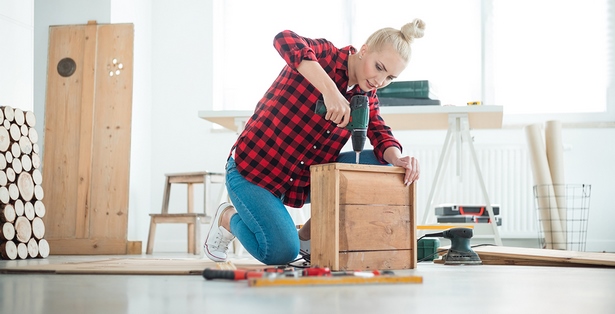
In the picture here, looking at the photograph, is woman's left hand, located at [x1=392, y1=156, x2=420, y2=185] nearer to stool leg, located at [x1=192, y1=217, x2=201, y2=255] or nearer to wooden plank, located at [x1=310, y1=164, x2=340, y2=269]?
wooden plank, located at [x1=310, y1=164, x2=340, y2=269]

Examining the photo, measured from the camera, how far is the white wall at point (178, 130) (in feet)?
19.2

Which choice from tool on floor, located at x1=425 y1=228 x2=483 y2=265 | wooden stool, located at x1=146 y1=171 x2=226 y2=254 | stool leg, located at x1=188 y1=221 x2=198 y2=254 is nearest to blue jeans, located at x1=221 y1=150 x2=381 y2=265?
tool on floor, located at x1=425 y1=228 x2=483 y2=265

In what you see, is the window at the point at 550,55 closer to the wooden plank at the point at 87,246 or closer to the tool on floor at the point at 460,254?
the wooden plank at the point at 87,246

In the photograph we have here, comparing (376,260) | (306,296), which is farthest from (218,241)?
(306,296)

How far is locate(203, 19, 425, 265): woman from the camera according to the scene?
2.26 metres

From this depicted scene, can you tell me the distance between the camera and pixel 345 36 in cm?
630

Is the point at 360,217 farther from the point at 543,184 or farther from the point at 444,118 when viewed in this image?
the point at 543,184

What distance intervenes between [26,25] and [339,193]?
288 cm

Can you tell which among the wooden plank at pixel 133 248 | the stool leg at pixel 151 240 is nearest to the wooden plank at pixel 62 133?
the wooden plank at pixel 133 248

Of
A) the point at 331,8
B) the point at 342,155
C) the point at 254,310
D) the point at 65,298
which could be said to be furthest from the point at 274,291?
the point at 331,8

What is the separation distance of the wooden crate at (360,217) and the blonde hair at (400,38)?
37 centimetres

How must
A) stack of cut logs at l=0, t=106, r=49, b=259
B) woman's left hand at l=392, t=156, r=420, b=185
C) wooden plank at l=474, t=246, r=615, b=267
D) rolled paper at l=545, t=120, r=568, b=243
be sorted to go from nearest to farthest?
1. woman's left hand at l=392, t=156, r=420, b=185
2. wooden plank at l=474, t=246, r=615, b=267
3. stack of cut logs at l=0, t=106, r=49, b=259
4. rolled paper at l=545, t=120, r=568, b=243

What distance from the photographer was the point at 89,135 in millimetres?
5355

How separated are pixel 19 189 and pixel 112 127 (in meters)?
1.38
